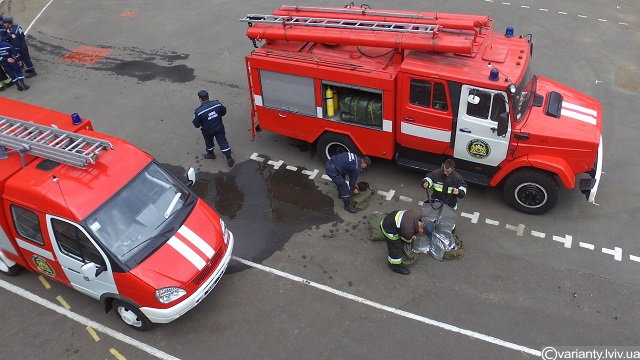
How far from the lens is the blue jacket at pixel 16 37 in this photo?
12242 mm

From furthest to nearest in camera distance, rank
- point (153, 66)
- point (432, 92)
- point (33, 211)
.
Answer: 1. point (153, 66)
2. point (432, 92)
3. point (33, 211)

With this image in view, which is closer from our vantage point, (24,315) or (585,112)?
(24,315)

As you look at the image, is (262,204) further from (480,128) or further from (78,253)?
(480,128)

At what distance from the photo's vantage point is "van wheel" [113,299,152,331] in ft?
21.0

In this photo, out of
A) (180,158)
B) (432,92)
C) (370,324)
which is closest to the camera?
(370,324)

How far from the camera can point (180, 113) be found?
11367mm

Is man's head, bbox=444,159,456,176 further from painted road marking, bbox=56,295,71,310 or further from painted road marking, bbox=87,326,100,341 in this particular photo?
painted road marking, bbox=56,295,71,310

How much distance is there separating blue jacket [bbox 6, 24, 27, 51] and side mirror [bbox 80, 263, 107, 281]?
29.6ft

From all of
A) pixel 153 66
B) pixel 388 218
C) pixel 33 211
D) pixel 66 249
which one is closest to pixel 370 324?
pixel 388 218

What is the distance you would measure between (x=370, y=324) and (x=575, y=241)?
3.66 metres

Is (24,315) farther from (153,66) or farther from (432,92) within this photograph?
(153,66)

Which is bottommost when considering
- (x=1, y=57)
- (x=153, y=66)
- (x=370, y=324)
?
(x=370, y=324)

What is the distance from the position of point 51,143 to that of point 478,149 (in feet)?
20.9

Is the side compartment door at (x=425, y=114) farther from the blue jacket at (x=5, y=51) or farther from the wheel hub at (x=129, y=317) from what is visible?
the blue jacket at (x=5, y=51)
